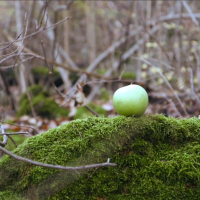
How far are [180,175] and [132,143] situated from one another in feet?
1.46

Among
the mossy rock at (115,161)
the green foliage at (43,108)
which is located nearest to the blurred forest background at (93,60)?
the green foliage at (43,108)

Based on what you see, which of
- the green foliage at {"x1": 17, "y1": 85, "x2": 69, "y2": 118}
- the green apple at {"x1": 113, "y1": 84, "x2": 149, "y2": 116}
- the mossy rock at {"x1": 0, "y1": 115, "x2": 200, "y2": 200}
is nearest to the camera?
the mossy rock at {"x1": 0, "y1": 115, "x2": 200, "y2": 200}

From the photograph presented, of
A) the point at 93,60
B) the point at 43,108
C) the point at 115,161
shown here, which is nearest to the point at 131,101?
the point at 115,161

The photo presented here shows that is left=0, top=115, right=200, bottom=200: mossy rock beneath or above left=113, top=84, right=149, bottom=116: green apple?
beneath

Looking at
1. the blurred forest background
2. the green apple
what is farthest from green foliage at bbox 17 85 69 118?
the green apple

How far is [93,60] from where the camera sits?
905cm

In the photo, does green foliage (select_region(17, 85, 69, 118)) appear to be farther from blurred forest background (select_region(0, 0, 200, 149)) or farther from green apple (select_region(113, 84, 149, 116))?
green apple (select_region(113, 84, 149, 116))

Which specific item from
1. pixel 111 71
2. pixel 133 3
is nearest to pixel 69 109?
pixel 111 71

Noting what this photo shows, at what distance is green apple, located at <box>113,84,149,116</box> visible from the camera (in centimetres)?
201

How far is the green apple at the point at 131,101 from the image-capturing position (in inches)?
79.1

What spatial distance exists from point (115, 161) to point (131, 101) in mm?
547

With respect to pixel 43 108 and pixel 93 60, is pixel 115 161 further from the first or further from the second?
pixel 93 60

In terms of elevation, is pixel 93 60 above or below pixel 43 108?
above

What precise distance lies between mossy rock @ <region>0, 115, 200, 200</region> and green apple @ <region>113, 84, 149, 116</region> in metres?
0.09
